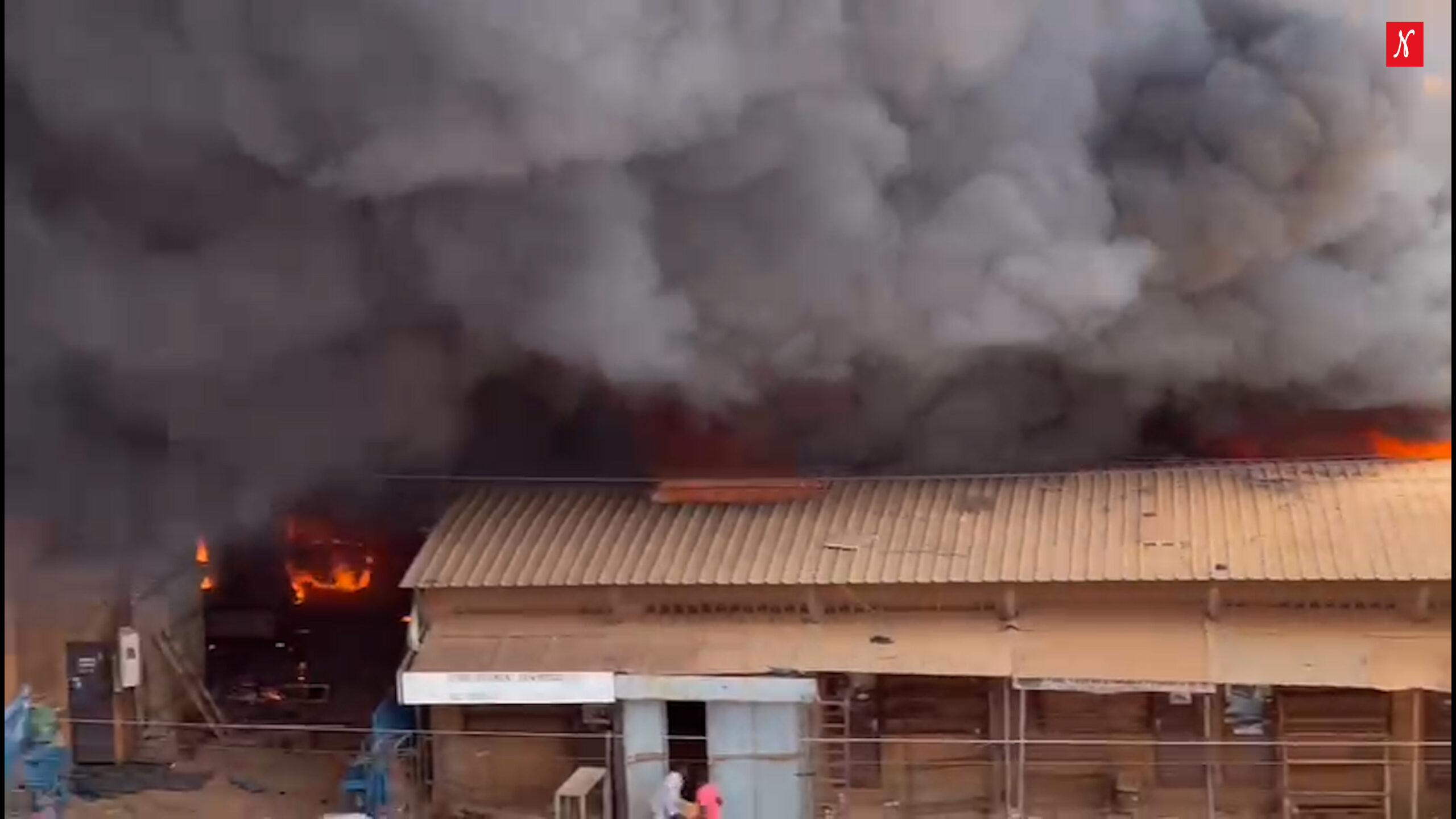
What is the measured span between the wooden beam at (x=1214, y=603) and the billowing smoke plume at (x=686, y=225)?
100 centimetres

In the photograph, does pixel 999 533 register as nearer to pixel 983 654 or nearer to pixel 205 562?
pixel 983 654

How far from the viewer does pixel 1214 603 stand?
495 cm

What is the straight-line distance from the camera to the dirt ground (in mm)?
5312

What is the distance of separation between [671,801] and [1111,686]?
1490 millimetres

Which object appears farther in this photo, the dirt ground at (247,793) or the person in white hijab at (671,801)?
the dirt ground at (247,793)

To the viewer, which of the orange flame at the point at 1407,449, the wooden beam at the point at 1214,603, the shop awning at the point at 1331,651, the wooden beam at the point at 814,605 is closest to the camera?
the shop awning at the point at 1331,651

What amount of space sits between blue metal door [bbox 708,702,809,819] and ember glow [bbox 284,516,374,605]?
1.93 m

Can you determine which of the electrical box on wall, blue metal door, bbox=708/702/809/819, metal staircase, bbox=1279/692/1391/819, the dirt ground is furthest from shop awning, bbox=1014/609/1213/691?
the electrical box on wall

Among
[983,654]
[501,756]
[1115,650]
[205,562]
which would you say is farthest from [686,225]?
[205,562]

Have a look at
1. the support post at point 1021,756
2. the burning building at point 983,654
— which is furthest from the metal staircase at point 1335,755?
the support post at point 1021,756

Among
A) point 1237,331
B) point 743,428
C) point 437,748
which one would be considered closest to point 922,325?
point 743,428

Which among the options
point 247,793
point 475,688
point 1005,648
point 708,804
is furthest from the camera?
point 247,793

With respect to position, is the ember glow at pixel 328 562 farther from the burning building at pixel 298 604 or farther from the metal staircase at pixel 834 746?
the metal staircase at pixel 834 746

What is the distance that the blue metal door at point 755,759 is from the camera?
16.4ft
